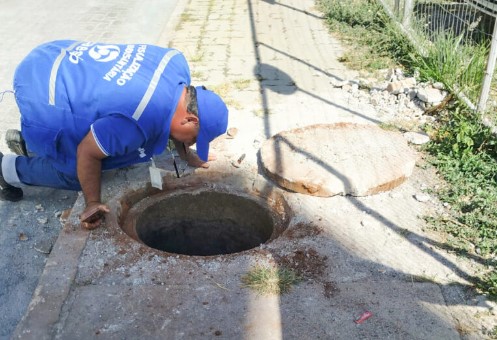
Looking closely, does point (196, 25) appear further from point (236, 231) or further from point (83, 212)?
point (83, 212)

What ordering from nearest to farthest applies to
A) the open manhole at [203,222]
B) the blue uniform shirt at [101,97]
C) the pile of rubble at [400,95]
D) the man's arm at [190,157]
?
1. the blue uniform shirt at [101,97]
2. the open manhole at [203,222]
3. the man's arm at [190,157]
4. the pile of rubble at [400,95]

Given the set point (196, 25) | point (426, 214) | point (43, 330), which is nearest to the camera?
point (43, 330)

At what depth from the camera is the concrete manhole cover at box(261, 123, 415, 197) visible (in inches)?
132

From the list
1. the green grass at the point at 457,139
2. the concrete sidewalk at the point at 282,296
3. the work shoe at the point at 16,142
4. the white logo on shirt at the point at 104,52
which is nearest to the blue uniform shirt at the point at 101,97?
the white logo on shirt at the point at 104,52

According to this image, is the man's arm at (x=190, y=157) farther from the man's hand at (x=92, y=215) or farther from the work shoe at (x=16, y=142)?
the work shoe at (x=16, y=142)

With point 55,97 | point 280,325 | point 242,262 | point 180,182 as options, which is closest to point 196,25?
point 180,182

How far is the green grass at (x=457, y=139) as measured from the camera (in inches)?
119

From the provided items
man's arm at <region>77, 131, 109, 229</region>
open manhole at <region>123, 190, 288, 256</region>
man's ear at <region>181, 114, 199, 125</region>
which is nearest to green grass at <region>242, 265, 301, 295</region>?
open manhole at <region>123, 190, 288, 256</region>

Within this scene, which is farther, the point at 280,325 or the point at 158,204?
the point at 158,204

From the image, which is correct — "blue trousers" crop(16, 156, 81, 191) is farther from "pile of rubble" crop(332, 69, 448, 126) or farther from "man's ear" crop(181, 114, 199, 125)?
"pile of rubble" crop(332, 69, 448, 126)

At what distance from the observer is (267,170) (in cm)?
357

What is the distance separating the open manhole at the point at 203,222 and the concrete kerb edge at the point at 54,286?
0.40 meters

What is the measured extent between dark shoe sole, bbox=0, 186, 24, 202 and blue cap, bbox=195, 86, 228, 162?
1619 millimetres

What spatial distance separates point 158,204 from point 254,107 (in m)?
1.62
